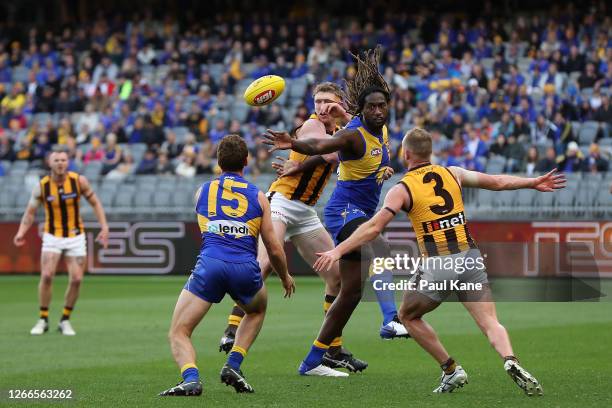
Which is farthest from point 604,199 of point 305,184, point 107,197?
point 305,184

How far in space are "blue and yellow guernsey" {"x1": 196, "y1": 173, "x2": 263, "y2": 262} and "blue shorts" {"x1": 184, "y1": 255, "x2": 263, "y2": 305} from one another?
0.18 ft

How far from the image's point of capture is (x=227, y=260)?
8.55 meters

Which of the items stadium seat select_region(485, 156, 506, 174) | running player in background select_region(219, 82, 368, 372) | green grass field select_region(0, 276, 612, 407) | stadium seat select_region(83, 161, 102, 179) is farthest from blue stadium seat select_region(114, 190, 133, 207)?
running player in background select_region(219, 82, 368, 372)

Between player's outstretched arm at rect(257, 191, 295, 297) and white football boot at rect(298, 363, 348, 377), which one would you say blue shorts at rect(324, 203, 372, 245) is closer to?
white football boot at rect(298, 363, 348, 377)

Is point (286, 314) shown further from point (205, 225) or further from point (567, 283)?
point (205, 225)

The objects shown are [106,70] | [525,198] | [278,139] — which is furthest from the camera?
[106,70]

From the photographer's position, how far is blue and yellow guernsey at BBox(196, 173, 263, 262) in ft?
28.2

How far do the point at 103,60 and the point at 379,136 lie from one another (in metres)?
22.9

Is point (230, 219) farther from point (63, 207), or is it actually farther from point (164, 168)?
point (164, 168)

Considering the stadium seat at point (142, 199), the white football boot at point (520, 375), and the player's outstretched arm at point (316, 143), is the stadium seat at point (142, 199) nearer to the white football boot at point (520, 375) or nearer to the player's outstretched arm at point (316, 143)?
the player's outstretched arm at point (316, 143)

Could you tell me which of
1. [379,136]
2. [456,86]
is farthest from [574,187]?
[379,136]

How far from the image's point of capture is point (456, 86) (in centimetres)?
2592

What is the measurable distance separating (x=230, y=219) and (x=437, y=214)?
5.06ft

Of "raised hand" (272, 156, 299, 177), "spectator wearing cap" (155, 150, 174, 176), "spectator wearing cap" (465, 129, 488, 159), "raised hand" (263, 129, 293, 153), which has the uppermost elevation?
"raised hand" (263, 129, 293, 153)
